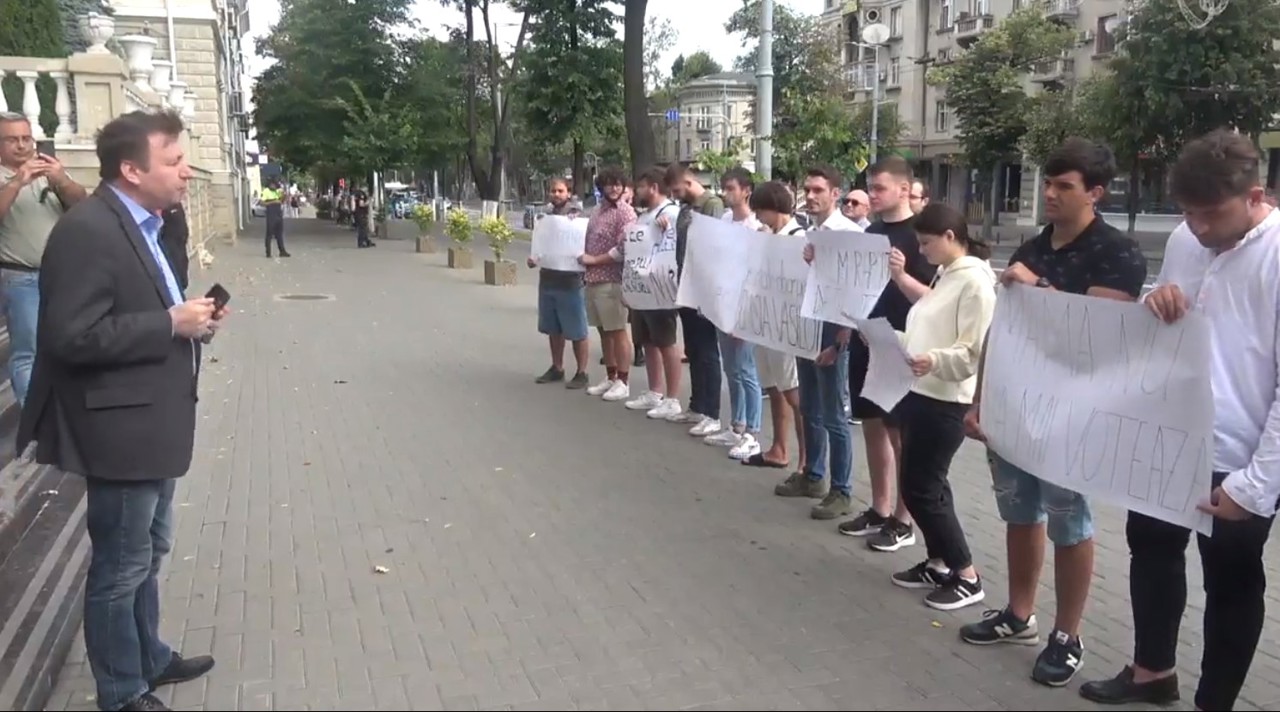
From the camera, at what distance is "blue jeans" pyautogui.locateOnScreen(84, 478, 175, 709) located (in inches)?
134

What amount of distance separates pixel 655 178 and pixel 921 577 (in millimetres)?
4435

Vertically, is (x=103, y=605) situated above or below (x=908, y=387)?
below

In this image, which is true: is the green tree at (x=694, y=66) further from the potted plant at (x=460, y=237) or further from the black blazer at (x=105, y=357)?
the black blazer at (x=105, y=357)

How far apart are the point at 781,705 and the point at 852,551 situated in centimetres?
180

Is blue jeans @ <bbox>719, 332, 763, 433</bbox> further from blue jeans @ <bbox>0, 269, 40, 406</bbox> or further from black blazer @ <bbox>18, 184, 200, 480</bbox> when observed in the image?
black blazer @ <bbox>18, 184, 200, 480</bbox>

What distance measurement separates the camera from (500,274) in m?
19.7

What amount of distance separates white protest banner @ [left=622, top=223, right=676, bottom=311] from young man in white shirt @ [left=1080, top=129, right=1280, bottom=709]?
4.84 meters

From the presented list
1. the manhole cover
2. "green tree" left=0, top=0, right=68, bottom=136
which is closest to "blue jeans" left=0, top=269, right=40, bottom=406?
"green tree" left=0, top=0, right=68, bottom=136

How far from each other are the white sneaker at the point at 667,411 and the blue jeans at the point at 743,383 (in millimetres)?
1032

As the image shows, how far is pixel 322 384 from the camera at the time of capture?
397 inches

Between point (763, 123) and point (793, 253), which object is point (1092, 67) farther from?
point (793, 253)

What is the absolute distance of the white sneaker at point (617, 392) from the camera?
368 inches

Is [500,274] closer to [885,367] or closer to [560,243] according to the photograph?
[560,243]

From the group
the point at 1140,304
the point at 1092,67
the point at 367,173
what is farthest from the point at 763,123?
the point at 1092,67
